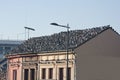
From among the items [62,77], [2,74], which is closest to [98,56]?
[62,77]

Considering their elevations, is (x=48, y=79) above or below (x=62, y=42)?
below

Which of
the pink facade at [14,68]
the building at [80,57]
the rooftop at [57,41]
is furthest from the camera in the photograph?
the pink facade at [14,68]

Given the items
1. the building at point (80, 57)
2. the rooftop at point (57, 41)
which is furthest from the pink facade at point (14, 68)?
the building at point (80, 57)

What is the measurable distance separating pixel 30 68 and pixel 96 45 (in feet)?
35.9

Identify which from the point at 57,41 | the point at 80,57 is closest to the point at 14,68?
the point at 57,41

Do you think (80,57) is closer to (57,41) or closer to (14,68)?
(57,41)

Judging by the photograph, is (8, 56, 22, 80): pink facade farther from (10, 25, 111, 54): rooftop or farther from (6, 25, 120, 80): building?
(6, 25, 120, 80): building

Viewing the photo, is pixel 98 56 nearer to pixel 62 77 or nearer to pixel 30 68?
pixel 62 77

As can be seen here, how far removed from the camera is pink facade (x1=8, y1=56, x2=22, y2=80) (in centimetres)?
5200

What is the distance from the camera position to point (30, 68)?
4966 cm

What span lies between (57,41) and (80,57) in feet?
22.7

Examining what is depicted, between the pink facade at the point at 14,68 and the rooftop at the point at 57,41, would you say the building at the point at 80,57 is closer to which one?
the rooftop at the point at 57,41

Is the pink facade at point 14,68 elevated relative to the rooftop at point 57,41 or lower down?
lower down

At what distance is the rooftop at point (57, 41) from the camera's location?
140ft
